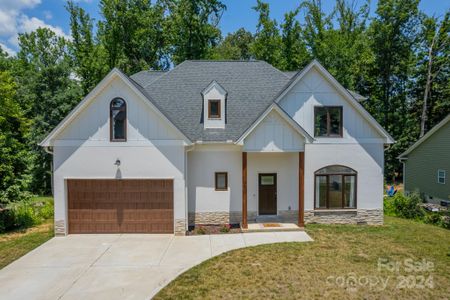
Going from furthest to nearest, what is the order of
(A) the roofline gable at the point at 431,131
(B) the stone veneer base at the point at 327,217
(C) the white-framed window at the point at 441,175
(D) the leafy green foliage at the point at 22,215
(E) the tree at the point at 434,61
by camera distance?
1. (E) the tree at the point at 434,61
2. (C) the white-framed window at the point at 441,175
3. (A) the roofline gable at the point at 431,131
4. (B) the stone veneer base at the point at 327,217
5. (D) the leafy green foliage at the point at 22,215

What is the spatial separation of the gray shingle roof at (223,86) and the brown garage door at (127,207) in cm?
299

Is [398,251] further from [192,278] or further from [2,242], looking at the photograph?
[2,242]

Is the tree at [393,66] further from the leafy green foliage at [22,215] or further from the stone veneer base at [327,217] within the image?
the leafy green foliage at [22,215]

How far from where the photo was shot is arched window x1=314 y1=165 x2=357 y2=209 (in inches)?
531

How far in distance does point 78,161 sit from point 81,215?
2.41 m

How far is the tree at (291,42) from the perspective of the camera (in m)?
28.4

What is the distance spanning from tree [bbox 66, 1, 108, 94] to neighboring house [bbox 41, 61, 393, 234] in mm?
15592

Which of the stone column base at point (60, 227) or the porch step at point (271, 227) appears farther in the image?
the porch step at point (271, 227)

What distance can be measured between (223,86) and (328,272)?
10.5 meters

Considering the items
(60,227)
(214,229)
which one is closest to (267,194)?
(214,229)

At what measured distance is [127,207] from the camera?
1210 centimetres

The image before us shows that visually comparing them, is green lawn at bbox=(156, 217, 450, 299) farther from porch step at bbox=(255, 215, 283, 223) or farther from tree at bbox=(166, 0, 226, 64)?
tree at bbox=(166, 0, 226, 64)

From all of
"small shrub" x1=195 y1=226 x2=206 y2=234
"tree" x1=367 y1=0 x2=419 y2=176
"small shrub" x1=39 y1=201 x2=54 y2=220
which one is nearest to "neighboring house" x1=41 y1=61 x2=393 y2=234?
"small shrub" x1=195 y1=226 x2=206 y2=234

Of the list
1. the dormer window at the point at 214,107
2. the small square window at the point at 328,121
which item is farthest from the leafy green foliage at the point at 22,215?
the small square window at the point at 328,121
